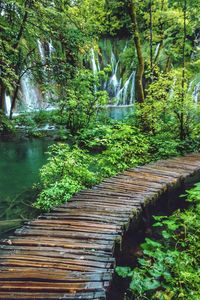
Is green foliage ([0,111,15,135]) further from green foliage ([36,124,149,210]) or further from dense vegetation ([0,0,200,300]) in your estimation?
green foliage ([36,124,149,210])

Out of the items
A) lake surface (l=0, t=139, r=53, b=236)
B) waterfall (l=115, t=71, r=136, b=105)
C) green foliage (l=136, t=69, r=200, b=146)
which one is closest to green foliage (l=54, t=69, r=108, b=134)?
lake surface (l=0, t=139, r=53, b=236)

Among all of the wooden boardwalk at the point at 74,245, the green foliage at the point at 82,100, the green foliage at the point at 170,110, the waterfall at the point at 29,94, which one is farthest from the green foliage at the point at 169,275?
the waterfall at the point at 29,94

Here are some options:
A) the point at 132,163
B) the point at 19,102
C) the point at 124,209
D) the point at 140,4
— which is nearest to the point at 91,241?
the point at 124,209

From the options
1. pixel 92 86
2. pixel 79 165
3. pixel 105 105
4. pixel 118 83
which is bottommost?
pixel 79 165

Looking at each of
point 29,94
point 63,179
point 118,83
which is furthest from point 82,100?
point 118,83

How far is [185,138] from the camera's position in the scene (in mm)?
9719

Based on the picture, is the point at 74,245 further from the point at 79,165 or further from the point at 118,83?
the point at 118,83

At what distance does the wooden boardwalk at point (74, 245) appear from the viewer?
3207 mm

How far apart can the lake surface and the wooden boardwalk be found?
5.69 ft

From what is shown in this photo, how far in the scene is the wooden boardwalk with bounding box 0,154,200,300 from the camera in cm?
321

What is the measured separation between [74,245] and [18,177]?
5.97m

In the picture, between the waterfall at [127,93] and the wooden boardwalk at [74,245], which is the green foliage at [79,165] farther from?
the waterfall at [127,93]

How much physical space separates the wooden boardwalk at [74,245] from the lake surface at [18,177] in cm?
173

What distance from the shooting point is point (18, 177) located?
9594 mm
